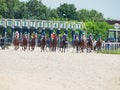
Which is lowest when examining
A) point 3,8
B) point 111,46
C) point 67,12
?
→ point 111,46

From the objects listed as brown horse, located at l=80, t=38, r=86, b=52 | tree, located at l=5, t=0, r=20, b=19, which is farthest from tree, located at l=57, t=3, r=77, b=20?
brown horse, located at l=80, t=38, r=86, b=52

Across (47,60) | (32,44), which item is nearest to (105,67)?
(47,60)

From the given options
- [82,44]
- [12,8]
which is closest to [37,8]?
[12,8]

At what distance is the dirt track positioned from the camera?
21.9 metres

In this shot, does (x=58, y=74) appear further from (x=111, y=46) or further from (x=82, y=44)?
(x=111, y=46)

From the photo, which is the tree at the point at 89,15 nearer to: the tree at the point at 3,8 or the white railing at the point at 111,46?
the tree at the point at 3,8

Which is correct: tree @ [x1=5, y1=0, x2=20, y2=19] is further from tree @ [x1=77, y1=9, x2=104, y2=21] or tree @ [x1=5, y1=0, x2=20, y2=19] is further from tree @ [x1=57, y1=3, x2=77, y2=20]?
tree @ [x1=77, y1=9, x2=104, y2=21]

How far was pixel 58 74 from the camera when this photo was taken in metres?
25.6

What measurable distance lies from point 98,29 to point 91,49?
5254 centimetres

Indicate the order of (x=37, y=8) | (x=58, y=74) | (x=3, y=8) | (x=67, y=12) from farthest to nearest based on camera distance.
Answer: (x=67, y=12)
(x=37, y=8)
(x=3, y=8)
(x=58, y=74)

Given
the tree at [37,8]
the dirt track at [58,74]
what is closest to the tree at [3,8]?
the tree at [37,8]

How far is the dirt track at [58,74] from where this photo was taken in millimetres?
21875

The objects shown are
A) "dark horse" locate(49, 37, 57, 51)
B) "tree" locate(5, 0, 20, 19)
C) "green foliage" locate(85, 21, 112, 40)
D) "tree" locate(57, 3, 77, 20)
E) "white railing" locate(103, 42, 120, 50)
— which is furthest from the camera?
"tree" locate(57, 3, 77, 20)

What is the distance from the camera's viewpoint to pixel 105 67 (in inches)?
1184
